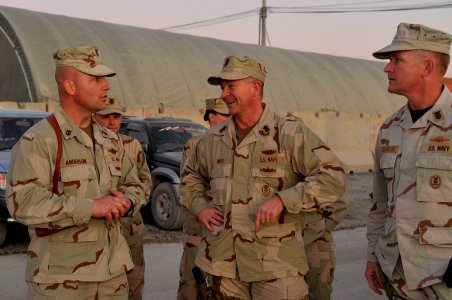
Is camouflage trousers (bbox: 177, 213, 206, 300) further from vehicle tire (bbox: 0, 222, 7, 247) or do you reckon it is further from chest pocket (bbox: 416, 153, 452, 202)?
vehicle tire (bbox: 0, 222, 7, 247)

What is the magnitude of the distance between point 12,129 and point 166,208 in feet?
9.04

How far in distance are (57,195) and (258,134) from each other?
4.11 feet

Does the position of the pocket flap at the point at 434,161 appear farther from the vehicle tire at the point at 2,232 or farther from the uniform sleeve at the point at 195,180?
the vehicle tire at the point at 2,232

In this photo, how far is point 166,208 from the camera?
388 inches

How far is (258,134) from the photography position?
3648 millimetres

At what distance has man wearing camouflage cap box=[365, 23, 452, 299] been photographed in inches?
118

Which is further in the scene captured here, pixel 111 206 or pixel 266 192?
pixel 266 192

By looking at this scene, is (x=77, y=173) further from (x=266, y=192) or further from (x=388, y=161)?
(x=388, y=161)

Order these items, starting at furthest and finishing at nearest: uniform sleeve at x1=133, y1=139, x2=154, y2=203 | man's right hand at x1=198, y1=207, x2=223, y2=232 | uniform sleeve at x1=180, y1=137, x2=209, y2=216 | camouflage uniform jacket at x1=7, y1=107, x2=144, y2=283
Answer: uniform sleeve at x1=133, y1=139, x2=154, y2=203 → uniform sleeve at x1=180, y1=137, x2=209, y2=216 → man's right hand at x1=198, y1=207, x2=223, y2=232 → camouflage uniform jacket at x1=7, y1=107, x2=144, y2=283

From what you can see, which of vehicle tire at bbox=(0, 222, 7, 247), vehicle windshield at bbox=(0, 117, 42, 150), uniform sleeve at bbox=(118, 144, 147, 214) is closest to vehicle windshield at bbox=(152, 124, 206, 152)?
vehicle windshield at bbox=(0, 117, 42, 150)

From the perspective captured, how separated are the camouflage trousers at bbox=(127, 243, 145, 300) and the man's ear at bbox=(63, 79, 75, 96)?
184 centimetres

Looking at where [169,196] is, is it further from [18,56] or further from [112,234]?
[18,56]

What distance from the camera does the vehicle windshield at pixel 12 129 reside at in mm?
8648

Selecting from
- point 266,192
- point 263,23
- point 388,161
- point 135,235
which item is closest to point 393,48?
point 388,161
